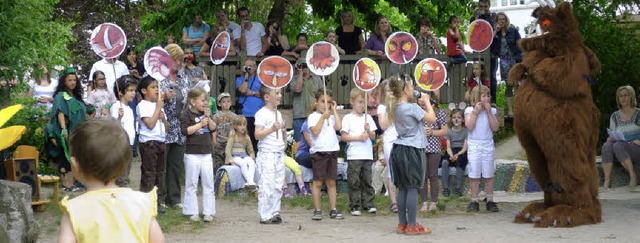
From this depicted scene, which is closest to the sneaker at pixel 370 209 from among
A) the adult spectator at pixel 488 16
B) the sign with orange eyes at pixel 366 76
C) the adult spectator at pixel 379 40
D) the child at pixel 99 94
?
the sign with orange eyes at pixel 366 76

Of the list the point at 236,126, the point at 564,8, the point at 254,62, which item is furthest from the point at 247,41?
the point at 564,8

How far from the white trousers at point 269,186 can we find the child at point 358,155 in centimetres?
104

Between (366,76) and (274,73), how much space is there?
3.57ft

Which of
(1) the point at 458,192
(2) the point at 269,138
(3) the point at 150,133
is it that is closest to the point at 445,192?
(1) the point at 458,192

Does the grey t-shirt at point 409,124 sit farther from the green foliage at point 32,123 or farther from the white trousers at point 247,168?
the green foliage at point 32,123

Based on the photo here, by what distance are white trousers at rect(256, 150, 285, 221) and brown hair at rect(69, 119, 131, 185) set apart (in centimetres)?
644

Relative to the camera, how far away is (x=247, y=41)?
50.7ft

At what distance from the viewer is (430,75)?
38.3 feet

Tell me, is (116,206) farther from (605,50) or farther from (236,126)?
Answer: (605,50)

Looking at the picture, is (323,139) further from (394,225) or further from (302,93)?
(302,93)

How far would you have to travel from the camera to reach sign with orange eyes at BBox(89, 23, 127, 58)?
1132cm

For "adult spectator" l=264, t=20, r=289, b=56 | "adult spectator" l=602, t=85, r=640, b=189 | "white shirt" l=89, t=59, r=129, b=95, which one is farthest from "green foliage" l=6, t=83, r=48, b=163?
"adult spectator" l=602, t=85, r=640, b=189

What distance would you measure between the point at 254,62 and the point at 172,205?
4.03 metres

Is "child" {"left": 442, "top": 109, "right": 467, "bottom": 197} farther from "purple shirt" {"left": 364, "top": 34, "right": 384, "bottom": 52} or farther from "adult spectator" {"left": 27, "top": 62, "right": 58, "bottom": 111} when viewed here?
"adult spectator" {"left": 27, "top": 62, "right": 58, "bottom": 111}
